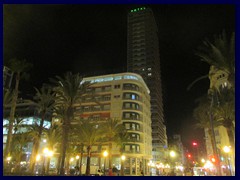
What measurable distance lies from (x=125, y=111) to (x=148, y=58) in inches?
1991

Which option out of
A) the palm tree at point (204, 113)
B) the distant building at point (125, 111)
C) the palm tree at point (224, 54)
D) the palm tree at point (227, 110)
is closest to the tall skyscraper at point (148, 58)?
the distant building at point (125, 111)

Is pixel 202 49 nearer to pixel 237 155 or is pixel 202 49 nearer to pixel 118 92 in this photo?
pixel 237 155

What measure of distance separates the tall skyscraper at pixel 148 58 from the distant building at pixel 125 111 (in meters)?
33.6

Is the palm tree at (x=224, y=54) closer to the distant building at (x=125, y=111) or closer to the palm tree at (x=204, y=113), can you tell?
the palm tree at (x=204, y=113)

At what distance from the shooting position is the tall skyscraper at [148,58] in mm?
100312

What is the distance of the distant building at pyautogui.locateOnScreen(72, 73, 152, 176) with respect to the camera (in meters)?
58.0

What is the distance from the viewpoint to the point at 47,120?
287ft

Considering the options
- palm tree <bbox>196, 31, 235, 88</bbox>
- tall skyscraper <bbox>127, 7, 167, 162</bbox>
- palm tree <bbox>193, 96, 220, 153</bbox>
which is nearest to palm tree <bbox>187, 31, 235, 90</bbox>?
palm tree <bbox>196, 31, 235, 88</bbox>

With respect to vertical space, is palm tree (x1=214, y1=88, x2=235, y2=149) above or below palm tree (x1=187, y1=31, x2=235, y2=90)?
below

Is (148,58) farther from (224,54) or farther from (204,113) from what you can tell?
(224,54)

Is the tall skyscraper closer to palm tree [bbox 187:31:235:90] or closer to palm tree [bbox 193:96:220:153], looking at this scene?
palm tree [bbox 193:96:220:153]

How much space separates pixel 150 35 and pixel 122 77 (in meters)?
52.7

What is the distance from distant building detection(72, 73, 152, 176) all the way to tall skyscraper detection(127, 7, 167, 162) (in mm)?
33628
